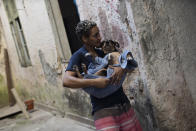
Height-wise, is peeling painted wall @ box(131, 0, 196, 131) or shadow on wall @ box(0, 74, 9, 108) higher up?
peeling painted wall @ box(131, 0, 196, 131)

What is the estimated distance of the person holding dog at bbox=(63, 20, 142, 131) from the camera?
1888mm

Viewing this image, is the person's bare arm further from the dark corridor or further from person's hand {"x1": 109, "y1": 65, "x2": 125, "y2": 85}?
the dark corridor

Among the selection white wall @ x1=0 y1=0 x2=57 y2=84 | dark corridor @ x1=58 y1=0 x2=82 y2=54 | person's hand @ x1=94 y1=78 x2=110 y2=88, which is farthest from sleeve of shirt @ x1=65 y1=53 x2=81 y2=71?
dark corridor @ x1=58 y1=0 x2=82 y2=54

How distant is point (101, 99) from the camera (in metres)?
1.98

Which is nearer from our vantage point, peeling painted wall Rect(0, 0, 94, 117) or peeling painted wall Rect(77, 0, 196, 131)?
peeling painted wall Rect(77, 0, 196, 131)

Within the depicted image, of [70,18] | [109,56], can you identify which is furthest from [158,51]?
[70,18]

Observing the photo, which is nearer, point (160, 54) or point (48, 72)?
point (160, 54)

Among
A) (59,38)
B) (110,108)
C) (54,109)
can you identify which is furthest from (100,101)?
(54,109)

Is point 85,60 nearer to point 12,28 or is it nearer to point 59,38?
point 59,38

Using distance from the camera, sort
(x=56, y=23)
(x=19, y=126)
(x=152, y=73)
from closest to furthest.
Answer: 1. (x=152, y=73)
2. (x=56, y=23)
3. (x=19, y=126)

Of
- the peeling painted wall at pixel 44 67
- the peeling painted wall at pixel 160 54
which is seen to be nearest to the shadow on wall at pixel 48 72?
the peeling painted wall at pixel 44 67

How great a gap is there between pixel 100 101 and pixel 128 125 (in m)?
0.31

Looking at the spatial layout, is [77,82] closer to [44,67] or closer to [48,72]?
[48,72]

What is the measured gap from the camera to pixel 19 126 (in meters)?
6.16
